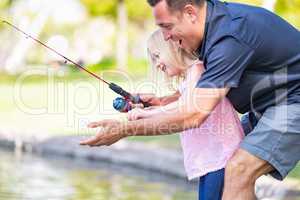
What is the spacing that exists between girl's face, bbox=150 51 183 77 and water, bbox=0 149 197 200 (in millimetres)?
3630

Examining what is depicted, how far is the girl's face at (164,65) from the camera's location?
4406 millimetres

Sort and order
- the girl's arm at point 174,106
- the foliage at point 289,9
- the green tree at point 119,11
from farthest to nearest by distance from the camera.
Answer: the green tree at point 119,11, the foliage at point 289,9, the girl's arm at point 174,106

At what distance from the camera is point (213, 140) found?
436 centimetres

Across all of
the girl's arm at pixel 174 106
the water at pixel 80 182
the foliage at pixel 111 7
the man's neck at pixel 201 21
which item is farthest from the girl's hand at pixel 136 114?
the foliage at pixel 111 7

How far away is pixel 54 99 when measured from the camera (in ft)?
55.9

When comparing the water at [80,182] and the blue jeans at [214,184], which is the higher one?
the blue jeans at [214,184]

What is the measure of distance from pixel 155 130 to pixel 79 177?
5325 millimetres

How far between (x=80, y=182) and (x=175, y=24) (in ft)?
17.2

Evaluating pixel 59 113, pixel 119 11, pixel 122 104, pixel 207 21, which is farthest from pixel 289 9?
pixel 207 21

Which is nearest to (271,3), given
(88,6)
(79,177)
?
(79,177)

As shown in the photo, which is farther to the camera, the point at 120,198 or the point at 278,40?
the point at 120,198

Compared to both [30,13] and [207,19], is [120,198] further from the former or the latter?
[30,13]

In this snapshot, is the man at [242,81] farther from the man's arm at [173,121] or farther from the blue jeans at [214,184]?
the blue jeans at [214,184]

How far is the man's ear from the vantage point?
3941mm
